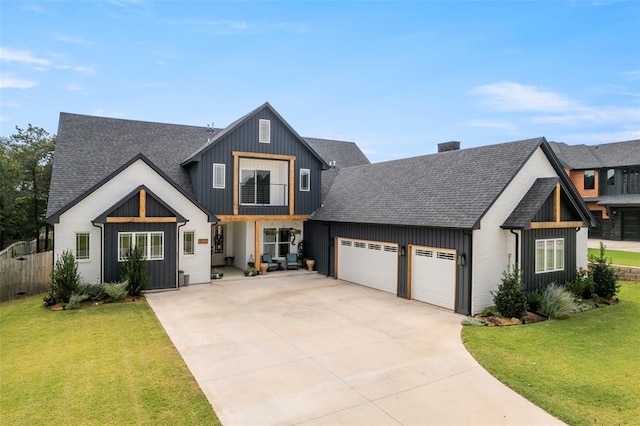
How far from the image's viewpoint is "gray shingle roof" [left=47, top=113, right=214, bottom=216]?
16.6 metres

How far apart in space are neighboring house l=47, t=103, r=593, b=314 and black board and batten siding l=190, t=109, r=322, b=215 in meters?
0.05

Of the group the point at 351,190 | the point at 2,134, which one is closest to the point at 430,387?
the point at 351,190

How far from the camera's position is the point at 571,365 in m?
8.23

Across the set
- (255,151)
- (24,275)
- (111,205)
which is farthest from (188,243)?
(24,275)

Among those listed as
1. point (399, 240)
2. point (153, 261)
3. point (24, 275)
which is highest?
point (399, 240)

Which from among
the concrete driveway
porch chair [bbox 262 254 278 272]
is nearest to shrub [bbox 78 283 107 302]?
the concrete driveway

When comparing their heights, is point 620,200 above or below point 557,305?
above

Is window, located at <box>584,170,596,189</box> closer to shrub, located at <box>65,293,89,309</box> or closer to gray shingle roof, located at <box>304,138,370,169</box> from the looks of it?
gray shingle roof, located at <box>304,138,370,169</box>

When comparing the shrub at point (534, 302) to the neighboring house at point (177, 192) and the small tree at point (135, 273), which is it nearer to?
the neighboring house at point (177, 192)

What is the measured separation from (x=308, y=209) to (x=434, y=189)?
783 centimetres

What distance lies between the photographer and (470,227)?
11.9 m

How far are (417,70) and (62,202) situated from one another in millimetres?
19962

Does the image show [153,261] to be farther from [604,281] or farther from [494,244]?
[604,281]

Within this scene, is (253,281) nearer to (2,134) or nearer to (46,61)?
(46,61)
